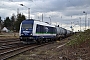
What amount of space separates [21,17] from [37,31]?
77.9 m

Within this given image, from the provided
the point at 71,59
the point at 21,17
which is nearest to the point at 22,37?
the point at 71,59

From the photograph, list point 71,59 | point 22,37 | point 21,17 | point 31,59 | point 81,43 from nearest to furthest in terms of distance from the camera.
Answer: point 71,59 → point 31,59 → point 81,43 → point 22,37 → point 21,17

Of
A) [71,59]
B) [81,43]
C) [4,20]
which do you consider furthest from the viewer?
[4,20]

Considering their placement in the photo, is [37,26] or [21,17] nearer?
[37,26]

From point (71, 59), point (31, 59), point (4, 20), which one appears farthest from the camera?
point (4, 20)

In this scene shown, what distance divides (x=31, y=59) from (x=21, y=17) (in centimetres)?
9201

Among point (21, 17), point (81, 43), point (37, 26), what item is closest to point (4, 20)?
point (21, 17)

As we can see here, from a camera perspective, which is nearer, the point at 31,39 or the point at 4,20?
the point at 31,39

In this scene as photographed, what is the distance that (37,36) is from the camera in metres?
27.4

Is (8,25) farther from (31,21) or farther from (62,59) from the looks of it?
(62,59)

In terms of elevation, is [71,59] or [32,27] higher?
[32,27]

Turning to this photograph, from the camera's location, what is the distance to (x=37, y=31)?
27609 mm

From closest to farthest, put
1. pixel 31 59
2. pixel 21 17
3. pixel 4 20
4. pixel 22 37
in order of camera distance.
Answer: pixel 31 59, pixel 22 37, pixel 21 17, pixel 4 20

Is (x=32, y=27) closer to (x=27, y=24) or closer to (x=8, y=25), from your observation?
(x=27, y=24)
